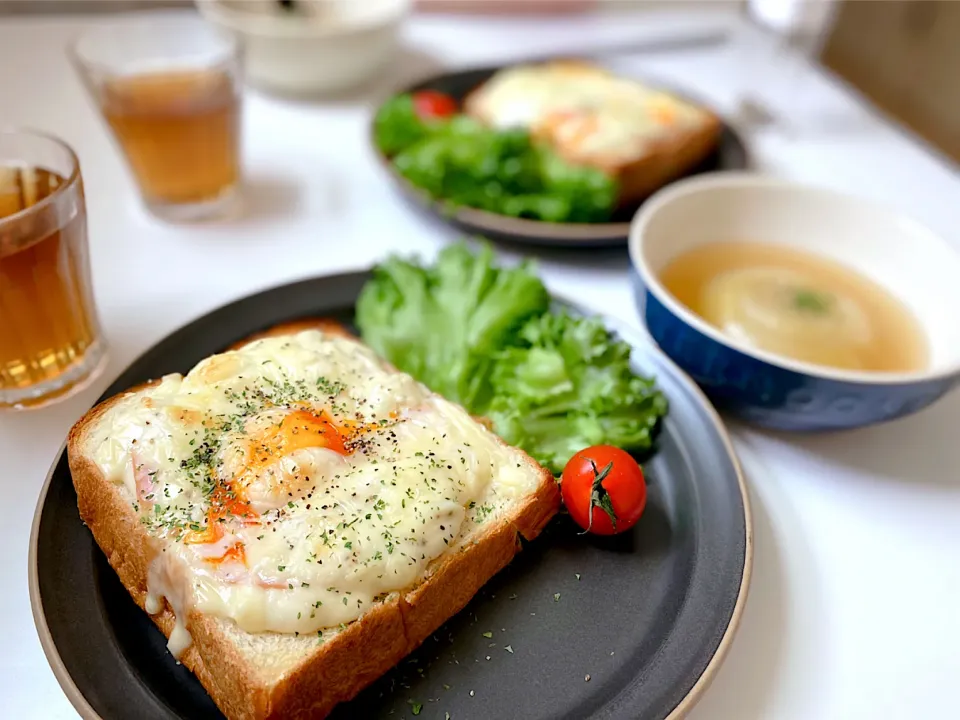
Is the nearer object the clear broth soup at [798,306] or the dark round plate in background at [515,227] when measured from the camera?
the clear broth soup at [798,306]

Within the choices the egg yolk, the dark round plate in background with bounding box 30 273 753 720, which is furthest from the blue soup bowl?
the egg yolk

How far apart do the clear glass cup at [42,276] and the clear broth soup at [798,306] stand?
1678 millimetres

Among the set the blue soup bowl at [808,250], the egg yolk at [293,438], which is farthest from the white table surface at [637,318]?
the egg yolk at [293,438]

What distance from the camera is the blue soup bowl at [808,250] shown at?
192cm

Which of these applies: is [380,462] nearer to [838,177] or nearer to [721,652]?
[721,652]

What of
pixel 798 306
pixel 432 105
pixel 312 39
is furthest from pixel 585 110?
pixel 798 306

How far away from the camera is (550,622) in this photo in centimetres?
165

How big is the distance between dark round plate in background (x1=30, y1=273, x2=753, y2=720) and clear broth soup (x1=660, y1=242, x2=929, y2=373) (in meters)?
0.45

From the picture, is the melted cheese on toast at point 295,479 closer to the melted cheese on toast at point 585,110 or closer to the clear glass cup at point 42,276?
the clear glass cup at point 42,276

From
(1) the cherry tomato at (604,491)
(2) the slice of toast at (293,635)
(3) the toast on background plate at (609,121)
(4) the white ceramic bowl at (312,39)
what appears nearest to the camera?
(2) the slice of toast at (293,635)

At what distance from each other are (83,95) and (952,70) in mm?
5382

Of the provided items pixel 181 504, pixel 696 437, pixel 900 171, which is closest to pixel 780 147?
pixel 900 171

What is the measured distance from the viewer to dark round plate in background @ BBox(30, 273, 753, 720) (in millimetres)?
1427

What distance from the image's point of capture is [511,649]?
159 cm
